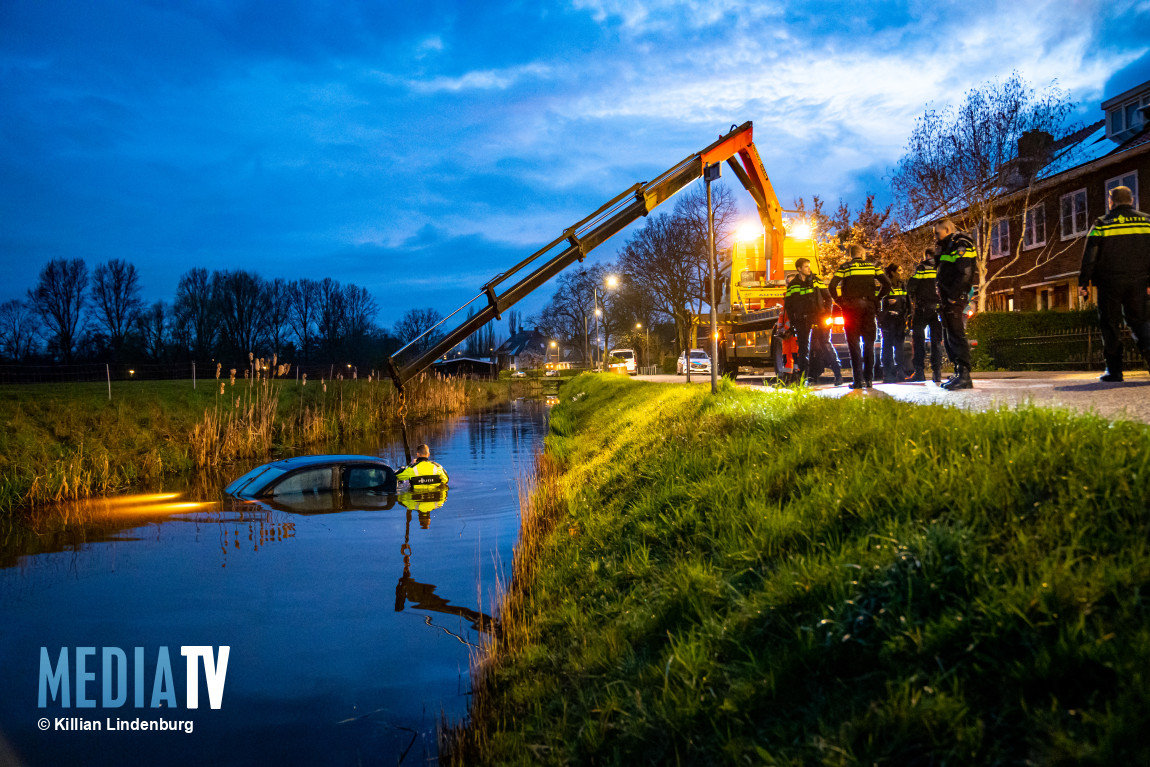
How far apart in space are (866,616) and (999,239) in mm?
34068

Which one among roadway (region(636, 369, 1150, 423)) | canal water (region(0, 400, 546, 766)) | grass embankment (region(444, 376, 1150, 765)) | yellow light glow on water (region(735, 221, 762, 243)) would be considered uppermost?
yellow light glow on water (region(735, 221, 762, 243))

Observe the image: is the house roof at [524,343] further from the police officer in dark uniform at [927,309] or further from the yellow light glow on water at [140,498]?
the police officer in dark uniform at [927,309]

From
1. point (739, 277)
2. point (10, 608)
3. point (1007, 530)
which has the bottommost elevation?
point (10, 608)

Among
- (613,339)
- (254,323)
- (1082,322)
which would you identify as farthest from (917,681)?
(613,339)

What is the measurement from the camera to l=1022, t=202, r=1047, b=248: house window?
29.0 metres

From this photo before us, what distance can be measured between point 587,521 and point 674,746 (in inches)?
175

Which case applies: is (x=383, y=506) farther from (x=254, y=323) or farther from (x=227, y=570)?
(x=254, y=323)

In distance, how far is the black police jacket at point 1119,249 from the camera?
8.10m

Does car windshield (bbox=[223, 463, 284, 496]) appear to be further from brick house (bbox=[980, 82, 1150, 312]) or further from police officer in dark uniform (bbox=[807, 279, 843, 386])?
brick house (bbox=[980, 82, 1150, 312])

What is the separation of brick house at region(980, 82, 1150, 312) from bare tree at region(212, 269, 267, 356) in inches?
2578

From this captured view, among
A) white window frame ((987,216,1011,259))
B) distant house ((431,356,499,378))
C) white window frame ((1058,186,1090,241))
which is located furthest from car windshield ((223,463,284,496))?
distant house ((431,356,499,378))

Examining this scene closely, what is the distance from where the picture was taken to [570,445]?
17.2m

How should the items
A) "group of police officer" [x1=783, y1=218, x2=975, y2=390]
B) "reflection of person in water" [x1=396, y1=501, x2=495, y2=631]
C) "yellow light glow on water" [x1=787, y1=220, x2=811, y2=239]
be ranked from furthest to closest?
"yellow light glow on water" [x1=787, y1=220, x2=811, y2=239]
"group of police officer" [x1=783, y1=218, x2=975, y2=390]
"reflection of person in water" [x1=396, y1=501, x2=495, y2=631]

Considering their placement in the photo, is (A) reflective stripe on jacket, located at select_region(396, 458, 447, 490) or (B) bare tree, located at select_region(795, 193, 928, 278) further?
(B) bare tree, located at select_region(795, 193, 928, 278)
